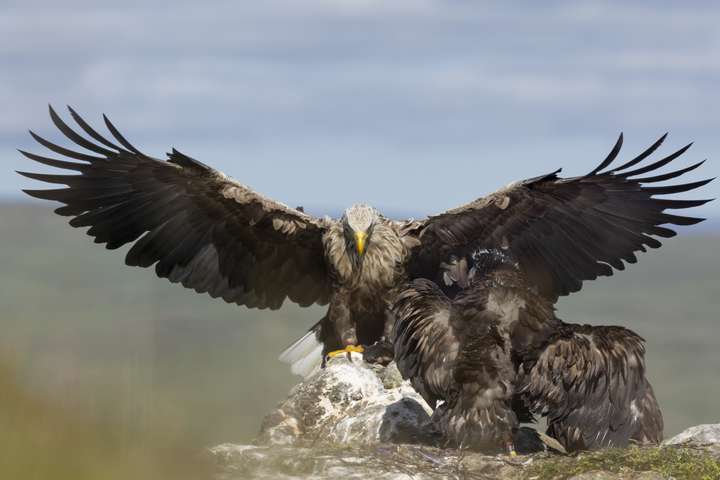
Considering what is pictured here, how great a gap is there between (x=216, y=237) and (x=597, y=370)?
5.49m

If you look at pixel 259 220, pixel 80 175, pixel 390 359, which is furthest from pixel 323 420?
pixel 80 175

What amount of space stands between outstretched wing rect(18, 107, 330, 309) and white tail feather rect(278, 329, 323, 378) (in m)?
0.75

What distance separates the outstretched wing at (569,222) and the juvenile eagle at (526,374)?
2.84 m

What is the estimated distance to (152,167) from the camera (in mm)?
11328

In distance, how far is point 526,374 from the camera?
7891 millimetres

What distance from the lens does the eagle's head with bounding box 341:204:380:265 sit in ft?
36.2

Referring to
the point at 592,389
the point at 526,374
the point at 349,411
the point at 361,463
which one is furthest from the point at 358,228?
the point at 361,463

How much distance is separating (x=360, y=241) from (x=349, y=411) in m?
2.20

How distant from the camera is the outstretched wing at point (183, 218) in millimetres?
11320

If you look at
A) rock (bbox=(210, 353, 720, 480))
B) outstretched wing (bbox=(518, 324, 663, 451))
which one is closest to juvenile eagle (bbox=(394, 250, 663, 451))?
outstretched wing (bbox=(518, 324, 663, 451))

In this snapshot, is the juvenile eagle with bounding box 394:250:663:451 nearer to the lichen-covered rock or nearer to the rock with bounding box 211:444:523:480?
the rock with bounding box 211:444:523:480

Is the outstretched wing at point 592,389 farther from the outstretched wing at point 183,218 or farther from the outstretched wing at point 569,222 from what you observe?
the outstretched wing at point 183,218

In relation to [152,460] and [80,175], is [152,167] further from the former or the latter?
[152,460]

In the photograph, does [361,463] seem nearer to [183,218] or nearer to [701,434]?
[701,434]
